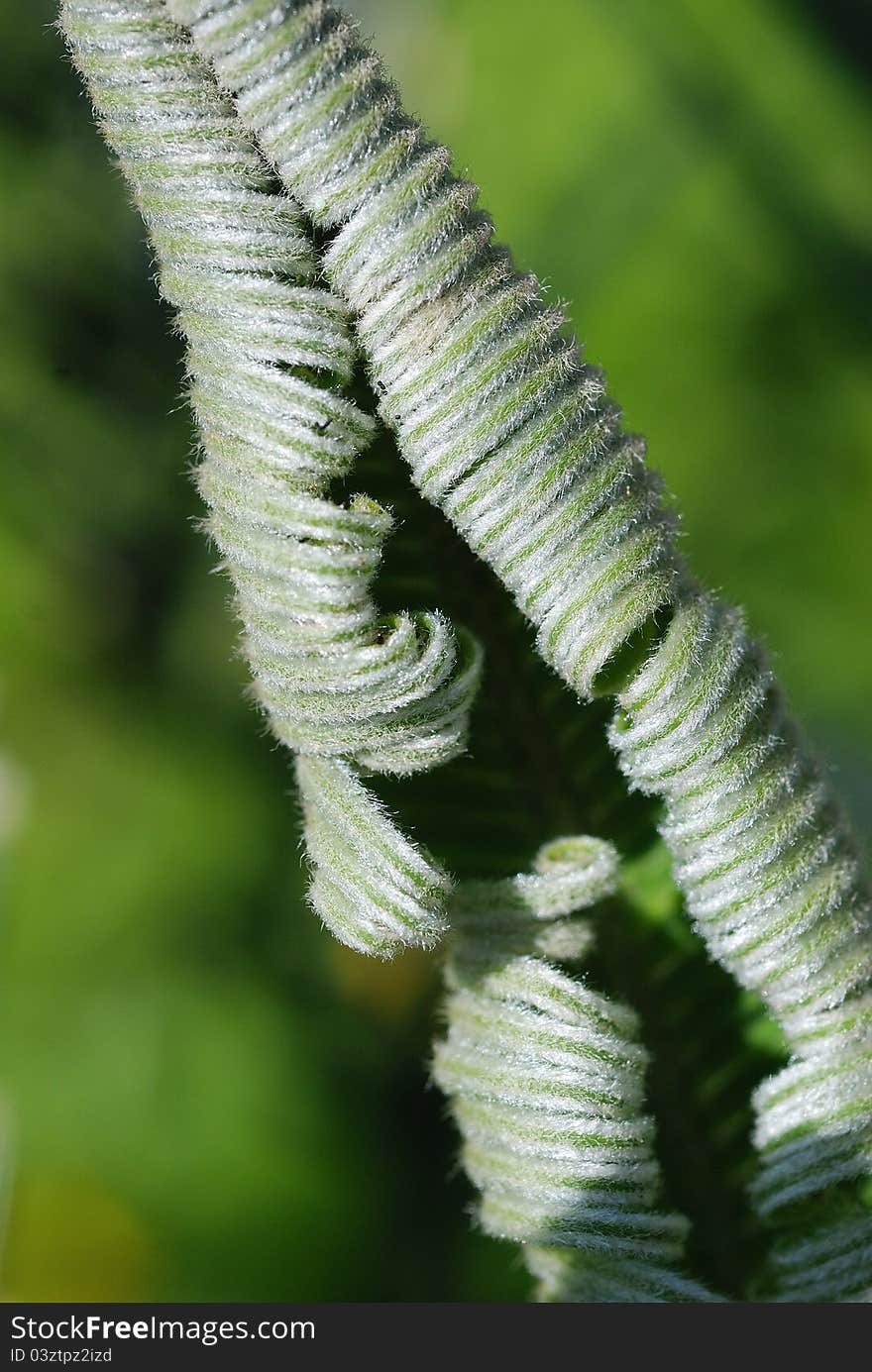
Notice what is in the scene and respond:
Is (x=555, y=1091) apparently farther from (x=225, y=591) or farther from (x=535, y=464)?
(x=225, y=591)

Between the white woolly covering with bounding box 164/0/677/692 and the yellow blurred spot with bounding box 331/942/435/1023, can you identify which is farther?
the yellow blurred spot with bounding box 331/942/435/1023

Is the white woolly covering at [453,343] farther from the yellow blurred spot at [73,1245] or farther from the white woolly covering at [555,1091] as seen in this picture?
the yellow blurred spot at [73,1245]

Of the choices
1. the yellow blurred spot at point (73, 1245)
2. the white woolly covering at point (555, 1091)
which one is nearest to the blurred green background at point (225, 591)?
the yellow blurred spot at point (73, 1245)

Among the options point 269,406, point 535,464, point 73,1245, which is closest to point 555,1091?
point 535,464

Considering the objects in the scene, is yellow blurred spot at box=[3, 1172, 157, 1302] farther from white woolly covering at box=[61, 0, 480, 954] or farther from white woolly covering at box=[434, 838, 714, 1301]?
white woolly covering at box=[61, 0, 480, 954]

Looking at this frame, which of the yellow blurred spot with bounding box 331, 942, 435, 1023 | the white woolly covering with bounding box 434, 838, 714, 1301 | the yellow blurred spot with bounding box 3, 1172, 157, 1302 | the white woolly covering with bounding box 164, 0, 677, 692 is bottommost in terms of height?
the white woolly covering with bounding box 434, 838, 714, 1301

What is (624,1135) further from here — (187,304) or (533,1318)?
(187,304)

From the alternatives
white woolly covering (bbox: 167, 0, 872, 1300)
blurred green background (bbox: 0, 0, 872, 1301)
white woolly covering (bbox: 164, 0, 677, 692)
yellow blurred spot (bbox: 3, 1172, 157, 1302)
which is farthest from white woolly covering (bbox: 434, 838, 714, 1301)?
yellow blurred spot (bbox: 3, 1172, 157, 1302)
